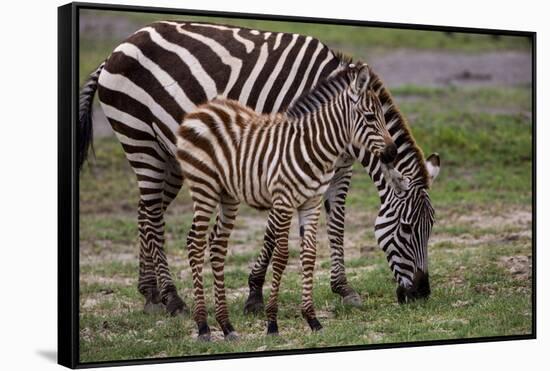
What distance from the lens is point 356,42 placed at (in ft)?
50.4

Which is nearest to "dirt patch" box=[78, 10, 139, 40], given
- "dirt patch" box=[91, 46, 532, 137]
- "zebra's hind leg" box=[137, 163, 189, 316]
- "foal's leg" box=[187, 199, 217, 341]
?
"zebra's hind leg" box=[137, 163, 189, 316]

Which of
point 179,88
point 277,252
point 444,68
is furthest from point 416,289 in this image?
point 444,68

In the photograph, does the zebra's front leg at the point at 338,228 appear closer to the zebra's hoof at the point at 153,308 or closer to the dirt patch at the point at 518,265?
the zebra's hoof at the point at 153,308

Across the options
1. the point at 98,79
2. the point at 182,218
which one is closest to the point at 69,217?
the point at 98,79

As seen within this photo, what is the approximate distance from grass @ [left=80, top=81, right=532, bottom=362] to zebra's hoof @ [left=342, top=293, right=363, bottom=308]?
6 cm

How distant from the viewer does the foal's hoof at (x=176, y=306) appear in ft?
28.4

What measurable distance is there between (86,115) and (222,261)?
1.64 meters

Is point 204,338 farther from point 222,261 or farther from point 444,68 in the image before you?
point 444,68

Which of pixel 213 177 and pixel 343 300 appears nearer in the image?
pixel 213 177

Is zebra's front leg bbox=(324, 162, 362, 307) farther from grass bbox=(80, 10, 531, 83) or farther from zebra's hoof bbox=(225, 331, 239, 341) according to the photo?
grass bbox=(80, 10, 531, 83)

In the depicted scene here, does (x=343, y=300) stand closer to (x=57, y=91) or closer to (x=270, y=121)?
(x=270, y=121)

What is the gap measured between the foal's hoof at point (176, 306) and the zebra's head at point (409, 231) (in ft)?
6.01

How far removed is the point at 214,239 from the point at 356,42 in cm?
776

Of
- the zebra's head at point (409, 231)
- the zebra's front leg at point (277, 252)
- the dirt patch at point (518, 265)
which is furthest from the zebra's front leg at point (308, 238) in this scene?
the dirt patch at point (518, 265)
